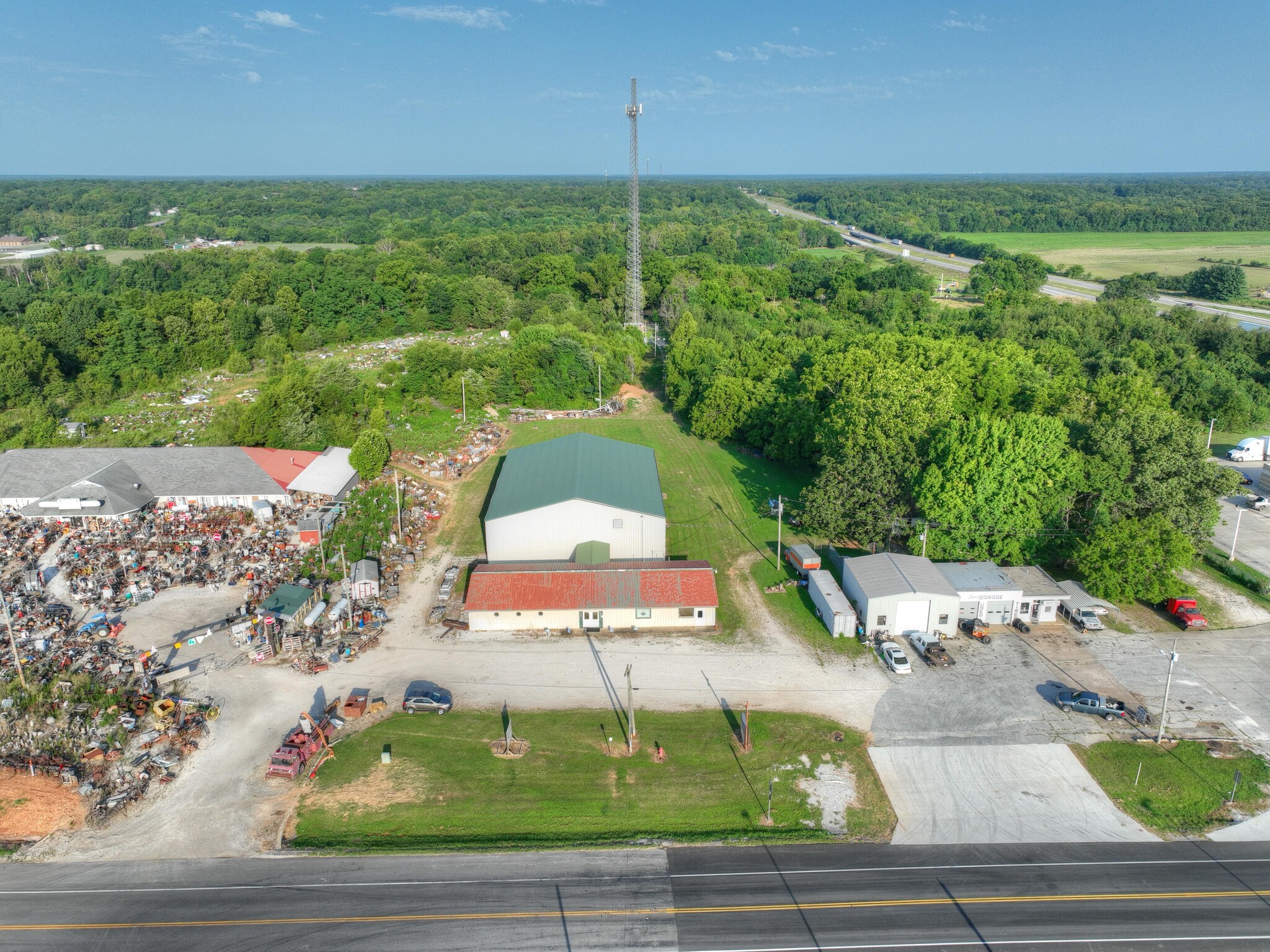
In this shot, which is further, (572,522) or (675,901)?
(572,522)

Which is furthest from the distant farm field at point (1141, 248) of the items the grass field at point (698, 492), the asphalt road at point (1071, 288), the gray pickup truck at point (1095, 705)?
the gray pickup truck at point (1095, 705)

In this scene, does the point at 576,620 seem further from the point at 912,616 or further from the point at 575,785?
the point at 912,616

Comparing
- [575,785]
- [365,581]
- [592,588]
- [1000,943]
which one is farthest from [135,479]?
[1000,943]

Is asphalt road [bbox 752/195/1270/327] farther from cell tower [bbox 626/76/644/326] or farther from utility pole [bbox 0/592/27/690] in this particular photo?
utility pole [bbox 0/592/27/690]

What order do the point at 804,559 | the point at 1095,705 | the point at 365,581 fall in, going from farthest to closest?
the point at 804,559
the point at 365,581
the point at 1095,705

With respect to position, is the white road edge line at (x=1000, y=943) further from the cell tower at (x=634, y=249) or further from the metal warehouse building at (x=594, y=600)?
the cell tower at (x=634, y=249)

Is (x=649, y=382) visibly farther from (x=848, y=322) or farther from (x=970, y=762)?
(x=970, y=762)

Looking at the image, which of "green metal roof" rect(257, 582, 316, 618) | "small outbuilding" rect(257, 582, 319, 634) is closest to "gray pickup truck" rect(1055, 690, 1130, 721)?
"small outbuilding" rect(257, 582, 319, 634)
